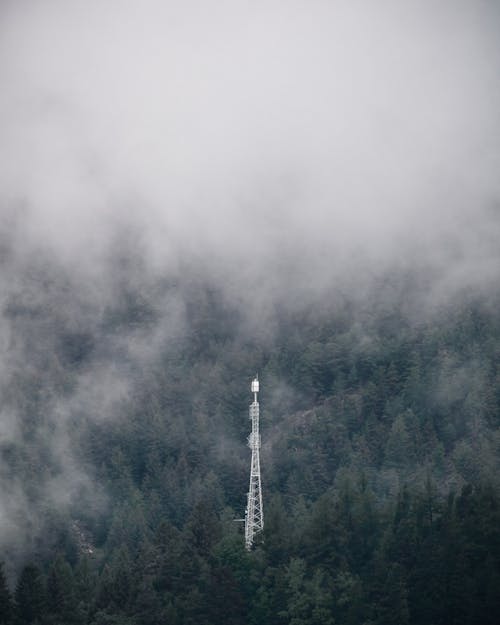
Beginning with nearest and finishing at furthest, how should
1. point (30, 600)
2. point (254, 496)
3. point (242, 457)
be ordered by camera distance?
point (30, 600) → point (254, 496) → point (242, 457)

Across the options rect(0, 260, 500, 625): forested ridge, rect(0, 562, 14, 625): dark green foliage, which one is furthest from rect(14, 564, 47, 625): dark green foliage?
rect(0, 562, 14, 625): dark green foliage

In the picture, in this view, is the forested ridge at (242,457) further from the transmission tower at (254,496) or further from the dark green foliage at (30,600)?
the transmission tower at (254,496)

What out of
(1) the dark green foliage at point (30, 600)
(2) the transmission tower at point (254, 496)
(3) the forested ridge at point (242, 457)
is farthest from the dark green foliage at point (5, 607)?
(2) the transmission tower at point (254, 496)

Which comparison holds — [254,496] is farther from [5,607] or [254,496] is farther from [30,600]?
[5,607]

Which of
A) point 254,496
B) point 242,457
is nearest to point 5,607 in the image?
point 254,496

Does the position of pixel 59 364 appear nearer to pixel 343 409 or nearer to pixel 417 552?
pixel 343 409

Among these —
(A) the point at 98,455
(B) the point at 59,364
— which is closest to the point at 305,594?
(A) the point at 98,455

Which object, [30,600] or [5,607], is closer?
[5,607]

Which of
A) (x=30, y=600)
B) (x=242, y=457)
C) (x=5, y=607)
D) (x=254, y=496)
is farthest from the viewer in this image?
Result: (x=242, y=457)

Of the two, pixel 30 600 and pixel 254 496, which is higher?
pixel 254 496

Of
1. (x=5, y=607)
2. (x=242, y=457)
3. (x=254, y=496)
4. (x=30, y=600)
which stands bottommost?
(x=5, y=607)
